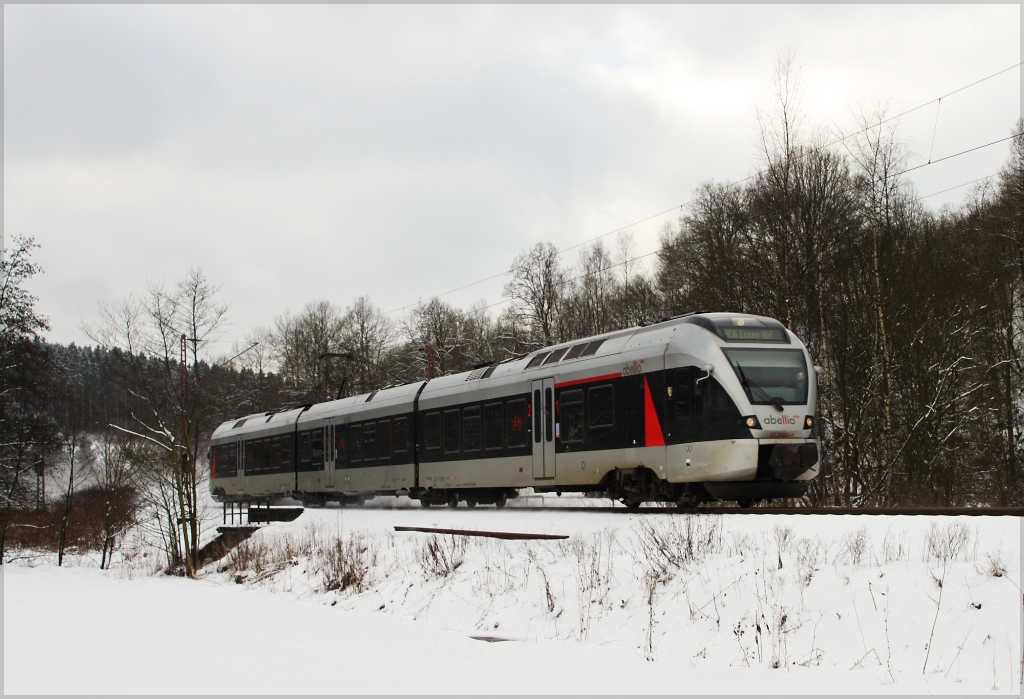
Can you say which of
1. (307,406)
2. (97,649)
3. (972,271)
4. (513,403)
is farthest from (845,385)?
(97,649)

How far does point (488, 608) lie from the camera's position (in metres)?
14.4

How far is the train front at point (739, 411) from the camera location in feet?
51.0

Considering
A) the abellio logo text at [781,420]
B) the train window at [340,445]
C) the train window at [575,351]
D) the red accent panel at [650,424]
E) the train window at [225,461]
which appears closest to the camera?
the abellio logo text at [781,420]

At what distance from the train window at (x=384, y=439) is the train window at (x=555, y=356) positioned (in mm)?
7697

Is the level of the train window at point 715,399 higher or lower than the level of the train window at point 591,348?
lower

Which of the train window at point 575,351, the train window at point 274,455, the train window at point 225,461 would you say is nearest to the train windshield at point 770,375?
the train window at point 575,351

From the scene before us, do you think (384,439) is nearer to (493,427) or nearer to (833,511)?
(493,427)

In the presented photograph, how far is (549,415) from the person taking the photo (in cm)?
Answer: 1992

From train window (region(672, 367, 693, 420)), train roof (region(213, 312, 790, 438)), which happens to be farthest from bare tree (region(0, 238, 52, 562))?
train window (region(672, 367, 693, 420))

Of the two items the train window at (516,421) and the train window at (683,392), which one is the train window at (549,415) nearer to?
the train window at (516,421)

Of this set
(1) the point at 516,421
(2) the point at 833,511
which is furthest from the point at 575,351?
(2) the point at 833,511

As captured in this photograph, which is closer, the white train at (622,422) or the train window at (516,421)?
the white train at (622,422)

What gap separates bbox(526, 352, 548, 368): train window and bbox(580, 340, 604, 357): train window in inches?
58.8

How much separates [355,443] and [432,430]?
4915 millimetres
